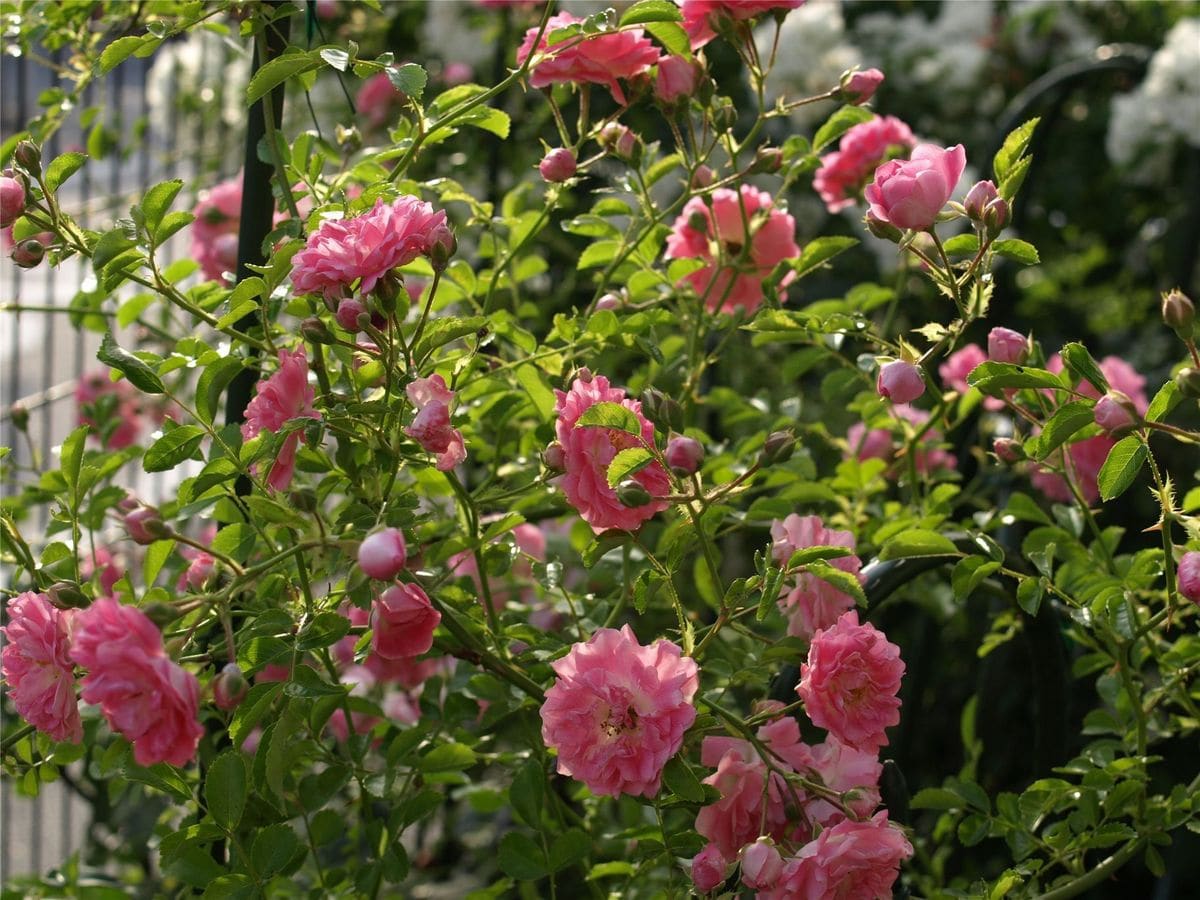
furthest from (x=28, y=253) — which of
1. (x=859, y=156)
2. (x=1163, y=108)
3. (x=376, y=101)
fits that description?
(x=1163, y=108)

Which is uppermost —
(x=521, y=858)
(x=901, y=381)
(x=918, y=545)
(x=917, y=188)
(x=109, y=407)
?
(x=917, y=188)

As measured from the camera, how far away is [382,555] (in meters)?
0.68

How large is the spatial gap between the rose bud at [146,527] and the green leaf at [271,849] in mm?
185

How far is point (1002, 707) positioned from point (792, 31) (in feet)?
4.28

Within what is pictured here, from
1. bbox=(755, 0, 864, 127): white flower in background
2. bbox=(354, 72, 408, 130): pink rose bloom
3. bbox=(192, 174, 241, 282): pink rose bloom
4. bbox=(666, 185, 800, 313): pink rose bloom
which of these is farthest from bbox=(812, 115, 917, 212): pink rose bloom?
bbox=(755, 0, 864, 127): white flower in background

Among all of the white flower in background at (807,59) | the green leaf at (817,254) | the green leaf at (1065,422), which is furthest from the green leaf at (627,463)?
the white flower in background at (807,59)

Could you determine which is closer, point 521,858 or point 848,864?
point 848,864

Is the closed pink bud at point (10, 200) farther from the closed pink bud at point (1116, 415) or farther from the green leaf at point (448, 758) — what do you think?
the closed pink bud at point (1116, 415)

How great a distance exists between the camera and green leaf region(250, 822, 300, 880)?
32.0 inches

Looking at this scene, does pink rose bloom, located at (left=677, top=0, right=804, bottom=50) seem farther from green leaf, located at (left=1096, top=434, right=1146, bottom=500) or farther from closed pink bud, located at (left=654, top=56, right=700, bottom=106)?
green leaf, located at (left=1096, top=434, right=1146, bottom=500)

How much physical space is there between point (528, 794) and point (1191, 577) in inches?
16.4

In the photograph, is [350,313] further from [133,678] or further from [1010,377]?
[1010,377]

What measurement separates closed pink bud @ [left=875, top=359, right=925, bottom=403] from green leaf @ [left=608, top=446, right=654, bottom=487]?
0.48 ft

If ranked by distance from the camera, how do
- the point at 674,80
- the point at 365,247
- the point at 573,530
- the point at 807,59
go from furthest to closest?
1. the point at 807,59
2. the point at 573,530
3. the point at 674,80
4. the point at 365,247
